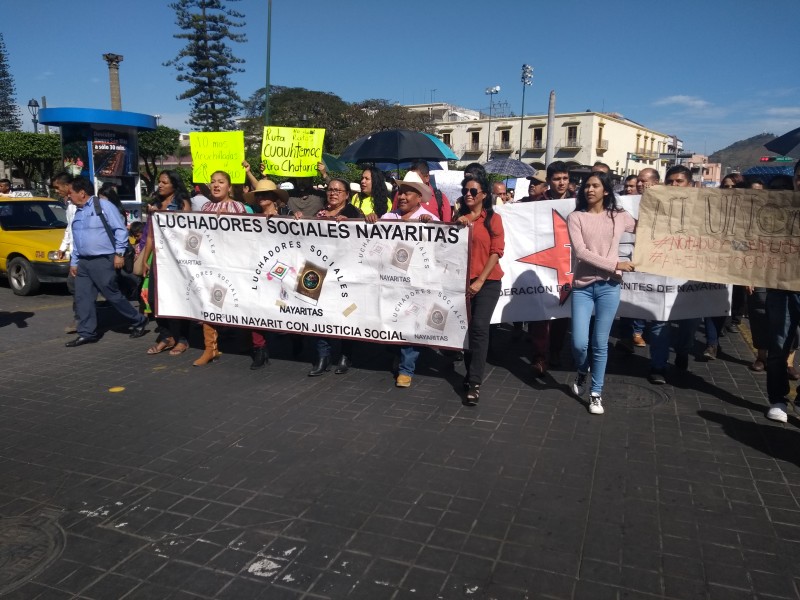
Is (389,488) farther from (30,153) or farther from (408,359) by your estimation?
(30,153)

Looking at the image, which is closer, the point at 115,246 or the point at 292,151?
the point at 115,246

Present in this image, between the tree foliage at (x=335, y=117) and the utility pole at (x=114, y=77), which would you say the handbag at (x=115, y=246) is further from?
the tree foliage at (x=335, y=117)

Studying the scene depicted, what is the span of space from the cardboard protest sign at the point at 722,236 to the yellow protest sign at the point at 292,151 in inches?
207

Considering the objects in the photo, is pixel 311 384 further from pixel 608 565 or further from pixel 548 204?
pixel 608 565

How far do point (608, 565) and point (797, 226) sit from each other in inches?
122

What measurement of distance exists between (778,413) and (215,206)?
18.5 ft

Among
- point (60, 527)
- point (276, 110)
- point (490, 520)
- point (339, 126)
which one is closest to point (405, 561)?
point (490, 520)

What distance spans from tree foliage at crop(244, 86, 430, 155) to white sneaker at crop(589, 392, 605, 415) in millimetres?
55220

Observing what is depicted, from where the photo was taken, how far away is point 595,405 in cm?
532

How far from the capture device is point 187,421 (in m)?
5.18

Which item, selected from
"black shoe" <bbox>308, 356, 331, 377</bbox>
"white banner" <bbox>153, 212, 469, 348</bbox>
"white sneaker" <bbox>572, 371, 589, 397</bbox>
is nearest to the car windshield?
"white banner" <bbox>153, 212, 469, 348</bbox>

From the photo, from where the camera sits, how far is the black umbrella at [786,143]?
5535 mm

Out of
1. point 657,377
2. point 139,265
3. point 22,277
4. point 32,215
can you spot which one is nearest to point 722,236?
point 657,377

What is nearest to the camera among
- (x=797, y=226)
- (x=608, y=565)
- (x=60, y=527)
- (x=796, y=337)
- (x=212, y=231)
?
(x=608, y=565)
